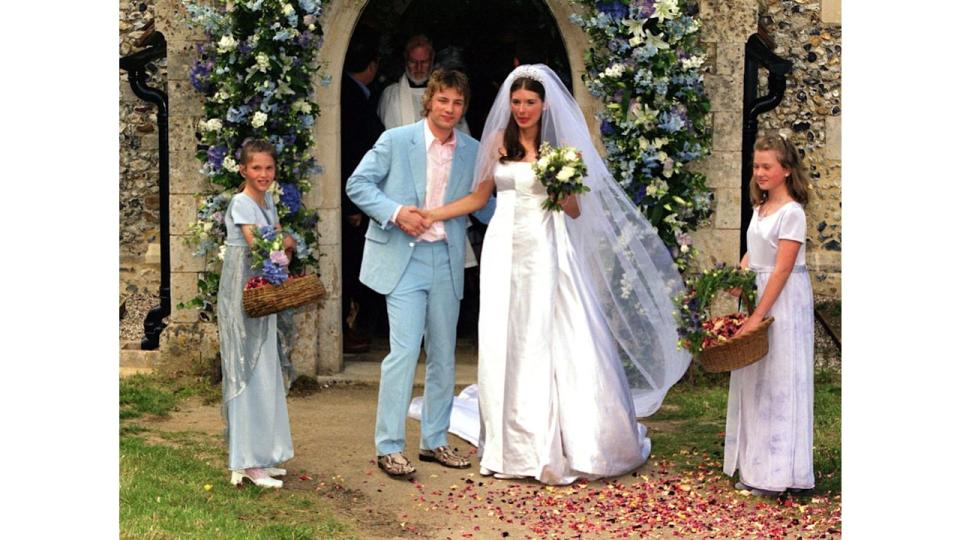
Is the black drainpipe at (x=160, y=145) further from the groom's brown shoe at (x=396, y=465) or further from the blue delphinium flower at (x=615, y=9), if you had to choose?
the groom's brown shoe at (x=396, y=465)

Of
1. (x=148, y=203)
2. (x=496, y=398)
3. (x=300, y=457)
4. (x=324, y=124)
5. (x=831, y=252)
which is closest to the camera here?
(x=496, y=398)

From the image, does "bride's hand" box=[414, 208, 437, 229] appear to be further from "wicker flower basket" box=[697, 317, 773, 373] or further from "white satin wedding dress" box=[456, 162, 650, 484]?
"wicker flower basket" box=[697, 317, 773, 373]

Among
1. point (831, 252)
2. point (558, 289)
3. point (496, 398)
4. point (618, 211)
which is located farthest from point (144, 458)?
point (831, 252)

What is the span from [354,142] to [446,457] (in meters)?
3.82

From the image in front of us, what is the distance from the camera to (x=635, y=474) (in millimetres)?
6621

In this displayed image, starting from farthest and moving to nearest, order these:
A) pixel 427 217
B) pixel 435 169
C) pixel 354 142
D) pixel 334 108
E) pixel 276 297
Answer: pixel 354 142
pixel 334 108
pixel 435 169
pixel 427 217
pixel 276 297

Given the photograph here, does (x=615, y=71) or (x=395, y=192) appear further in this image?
(x=615, y=71)

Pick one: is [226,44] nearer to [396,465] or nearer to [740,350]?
[396,465]

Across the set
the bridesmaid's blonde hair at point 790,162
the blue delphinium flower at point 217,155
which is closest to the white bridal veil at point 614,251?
the bridesmaid's blonde hair at point 790,162

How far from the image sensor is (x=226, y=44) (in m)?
8.45

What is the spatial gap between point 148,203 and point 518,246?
6579 millimetres

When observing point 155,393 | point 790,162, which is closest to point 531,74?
point 790,162

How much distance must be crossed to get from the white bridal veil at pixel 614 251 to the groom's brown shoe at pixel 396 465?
1252 mm

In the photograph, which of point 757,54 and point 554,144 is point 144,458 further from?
point 757,54
